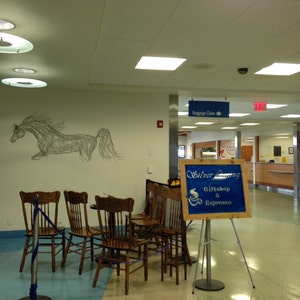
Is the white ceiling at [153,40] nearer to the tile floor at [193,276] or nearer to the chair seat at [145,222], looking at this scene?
the chair seat at [145,222]

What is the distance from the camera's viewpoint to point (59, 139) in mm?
6449

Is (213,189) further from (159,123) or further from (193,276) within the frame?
(159,123)

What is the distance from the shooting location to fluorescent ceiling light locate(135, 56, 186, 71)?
461cm

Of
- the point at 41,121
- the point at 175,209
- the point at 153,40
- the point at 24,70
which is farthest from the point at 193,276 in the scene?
the point at 41,121

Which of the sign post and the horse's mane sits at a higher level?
the horse's mane

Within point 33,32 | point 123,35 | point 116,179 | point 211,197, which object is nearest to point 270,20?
point 123,35

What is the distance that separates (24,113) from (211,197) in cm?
407

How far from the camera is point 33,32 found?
3557mm

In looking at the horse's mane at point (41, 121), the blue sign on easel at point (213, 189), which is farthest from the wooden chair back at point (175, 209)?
the horse's mane at point (41, 121)

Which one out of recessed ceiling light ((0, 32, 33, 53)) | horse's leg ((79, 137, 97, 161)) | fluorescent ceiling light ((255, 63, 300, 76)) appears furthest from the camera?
horse's leg ((79, 137, 97, 161))

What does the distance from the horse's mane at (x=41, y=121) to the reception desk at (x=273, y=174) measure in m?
10.1

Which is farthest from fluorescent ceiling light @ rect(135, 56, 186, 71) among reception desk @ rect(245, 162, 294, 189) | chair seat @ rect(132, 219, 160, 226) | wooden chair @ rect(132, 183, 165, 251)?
reception desk @ rect(245, 162, 294, 189)

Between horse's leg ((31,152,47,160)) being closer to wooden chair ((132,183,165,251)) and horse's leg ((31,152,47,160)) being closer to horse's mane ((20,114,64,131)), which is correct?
horse's mane ((20,114,64,131))

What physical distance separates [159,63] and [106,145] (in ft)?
7.57
